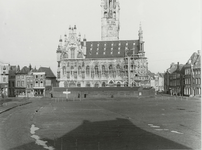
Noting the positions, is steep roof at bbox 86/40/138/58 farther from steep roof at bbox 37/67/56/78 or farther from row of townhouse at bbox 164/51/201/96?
row of townhouse at bbox 164/51/201/96

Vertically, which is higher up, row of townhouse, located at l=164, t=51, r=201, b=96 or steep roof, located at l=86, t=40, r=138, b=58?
steep roof, located at l=86, t=40, r=138, b=58

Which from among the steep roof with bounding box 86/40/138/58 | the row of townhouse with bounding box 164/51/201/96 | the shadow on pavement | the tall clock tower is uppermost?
the tall clock tower

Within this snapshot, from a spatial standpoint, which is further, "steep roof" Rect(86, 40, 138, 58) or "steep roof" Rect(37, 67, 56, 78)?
"steep roof" Rect(37, 67, 56, 78)

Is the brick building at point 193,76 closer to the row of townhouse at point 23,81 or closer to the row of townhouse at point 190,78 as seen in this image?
the row of townhouse at point 190,78

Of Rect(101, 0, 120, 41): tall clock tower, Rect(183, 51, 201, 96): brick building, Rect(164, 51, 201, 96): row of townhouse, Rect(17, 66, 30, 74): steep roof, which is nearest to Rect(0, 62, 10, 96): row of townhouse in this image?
Rect(17, 66, 30, 74): steep roof

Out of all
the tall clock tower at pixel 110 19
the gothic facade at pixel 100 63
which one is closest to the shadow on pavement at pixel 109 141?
the gothic facade at pixel 100 63

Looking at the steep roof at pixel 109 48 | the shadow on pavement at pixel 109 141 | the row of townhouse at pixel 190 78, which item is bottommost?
the shadow on pavement at pixel 109 141
